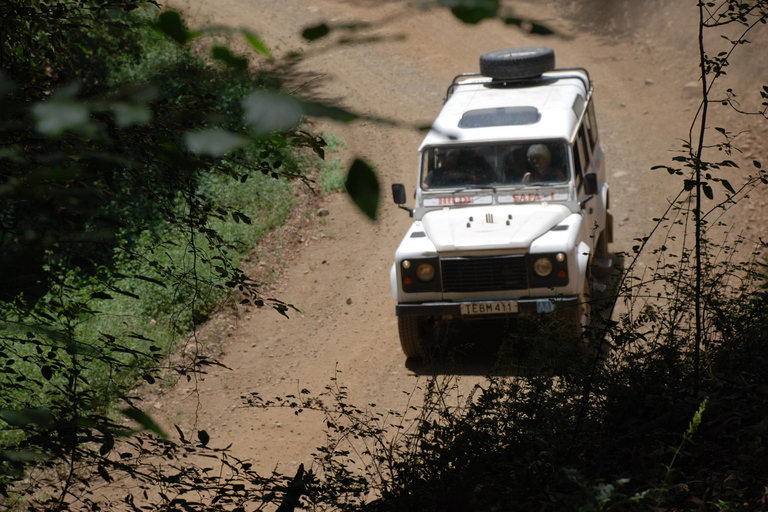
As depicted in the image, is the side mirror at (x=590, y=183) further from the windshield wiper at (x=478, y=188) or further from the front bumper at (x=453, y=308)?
the front bumper at (x=453, y=308)

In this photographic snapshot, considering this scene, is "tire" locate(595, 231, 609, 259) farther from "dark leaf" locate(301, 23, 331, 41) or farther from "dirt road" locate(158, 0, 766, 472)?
"dark leaf" locate(301, 23, 331, 41)

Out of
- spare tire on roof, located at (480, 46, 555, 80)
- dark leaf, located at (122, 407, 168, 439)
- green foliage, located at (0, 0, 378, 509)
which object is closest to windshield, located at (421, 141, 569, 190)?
spare tire on roof, located at (480, 46, 555, 80)

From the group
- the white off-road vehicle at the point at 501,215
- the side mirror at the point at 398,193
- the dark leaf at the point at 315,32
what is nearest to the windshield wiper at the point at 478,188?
the white off-road vehicle at the point at 501,215

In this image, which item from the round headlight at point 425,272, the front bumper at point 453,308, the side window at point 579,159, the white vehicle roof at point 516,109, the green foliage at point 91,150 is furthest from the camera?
the side window at point 579,159

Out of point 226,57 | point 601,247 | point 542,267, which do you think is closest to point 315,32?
point 226,57

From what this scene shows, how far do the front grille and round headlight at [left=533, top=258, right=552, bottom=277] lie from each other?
0.30 ft

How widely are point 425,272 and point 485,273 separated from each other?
51cm

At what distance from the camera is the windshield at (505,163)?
671 centimetres

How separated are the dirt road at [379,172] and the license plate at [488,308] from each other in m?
0.88

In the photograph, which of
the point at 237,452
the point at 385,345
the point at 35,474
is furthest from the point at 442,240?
the point at 35,474

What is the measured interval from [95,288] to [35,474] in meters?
3.45

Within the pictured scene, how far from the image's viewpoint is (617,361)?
4.15 m

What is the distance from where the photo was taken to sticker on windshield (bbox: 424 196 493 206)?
677 centimetres

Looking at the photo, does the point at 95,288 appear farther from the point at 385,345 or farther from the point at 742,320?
the point at 742,320
